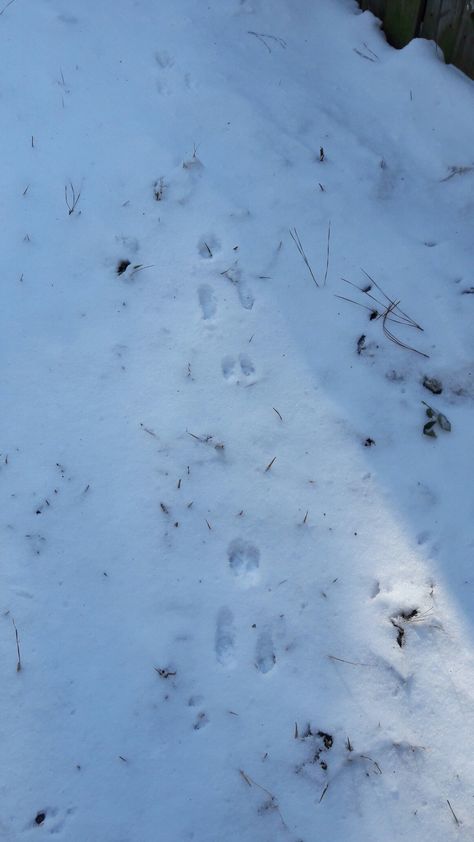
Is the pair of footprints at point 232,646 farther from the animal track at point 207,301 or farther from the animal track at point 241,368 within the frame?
the animal track at point 207,301

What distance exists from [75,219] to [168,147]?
A: 1.66 feet

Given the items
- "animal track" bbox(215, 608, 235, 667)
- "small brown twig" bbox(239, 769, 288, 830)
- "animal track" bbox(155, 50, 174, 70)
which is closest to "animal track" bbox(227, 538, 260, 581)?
"animal track" bbox(215, 608, 235, 667)

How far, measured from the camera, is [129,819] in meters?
1.82

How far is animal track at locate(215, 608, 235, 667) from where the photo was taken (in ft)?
6.51

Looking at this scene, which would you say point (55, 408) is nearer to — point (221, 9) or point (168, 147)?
point (168, 147)

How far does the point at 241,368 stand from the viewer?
2361mm

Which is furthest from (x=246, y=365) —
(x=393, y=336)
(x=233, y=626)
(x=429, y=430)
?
(x=233, y=626)

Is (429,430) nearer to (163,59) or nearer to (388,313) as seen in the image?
(388,313)

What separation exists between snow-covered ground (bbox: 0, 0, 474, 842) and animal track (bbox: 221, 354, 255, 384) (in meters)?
0.01

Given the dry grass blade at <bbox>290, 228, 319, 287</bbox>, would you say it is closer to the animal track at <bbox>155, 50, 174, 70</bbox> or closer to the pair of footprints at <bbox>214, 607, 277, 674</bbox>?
the animal track at <bbox>155, 50, 174, 70</bbox>

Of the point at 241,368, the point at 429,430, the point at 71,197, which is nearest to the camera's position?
the point at 429,430

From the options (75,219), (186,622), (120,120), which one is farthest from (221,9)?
(186,622)

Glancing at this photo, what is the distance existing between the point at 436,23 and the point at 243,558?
2.36m

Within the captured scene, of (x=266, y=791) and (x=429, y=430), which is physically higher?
(x=429, y=430)
